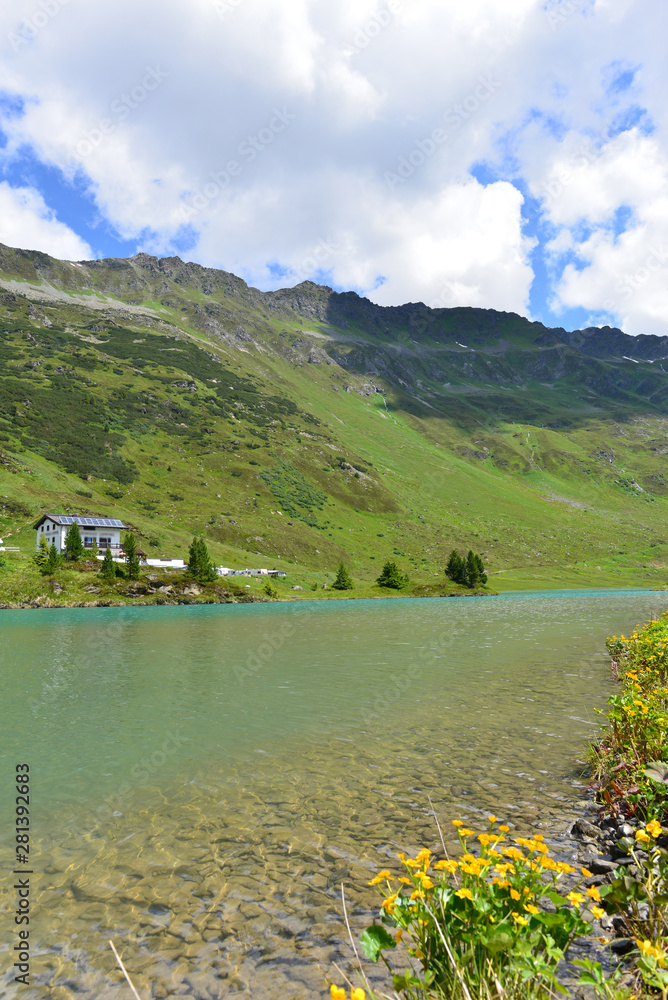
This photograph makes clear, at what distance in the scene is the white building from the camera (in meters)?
116

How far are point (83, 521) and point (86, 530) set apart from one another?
2.46 meters

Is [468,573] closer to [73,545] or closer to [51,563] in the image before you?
[73,545]

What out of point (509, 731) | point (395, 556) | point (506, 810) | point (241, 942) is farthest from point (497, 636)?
point (395, 556)

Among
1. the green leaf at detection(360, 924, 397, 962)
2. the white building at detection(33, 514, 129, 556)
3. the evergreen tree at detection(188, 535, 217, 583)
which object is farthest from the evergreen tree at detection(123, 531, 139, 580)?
the green leaf at detection(360, 924, 397, 962)

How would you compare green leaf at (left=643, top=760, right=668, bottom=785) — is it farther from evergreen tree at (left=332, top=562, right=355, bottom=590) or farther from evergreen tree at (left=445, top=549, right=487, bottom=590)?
evergreen tree at (left=445, top=549, right=487, bottom=590)

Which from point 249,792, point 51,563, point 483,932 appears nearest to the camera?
point 483,932

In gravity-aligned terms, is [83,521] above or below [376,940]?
above

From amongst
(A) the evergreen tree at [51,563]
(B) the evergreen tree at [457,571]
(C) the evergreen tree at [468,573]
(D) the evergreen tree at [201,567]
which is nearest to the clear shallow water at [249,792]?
(A) the evergreen tree at [51,563]

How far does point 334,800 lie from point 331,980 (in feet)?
17.2

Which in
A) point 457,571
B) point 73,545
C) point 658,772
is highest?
point 73,545

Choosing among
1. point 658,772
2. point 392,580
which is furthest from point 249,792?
point 392,580

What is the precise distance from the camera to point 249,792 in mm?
11531

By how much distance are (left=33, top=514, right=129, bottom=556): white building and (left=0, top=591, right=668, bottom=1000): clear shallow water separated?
100.0 meters

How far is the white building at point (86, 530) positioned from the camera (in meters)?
116
